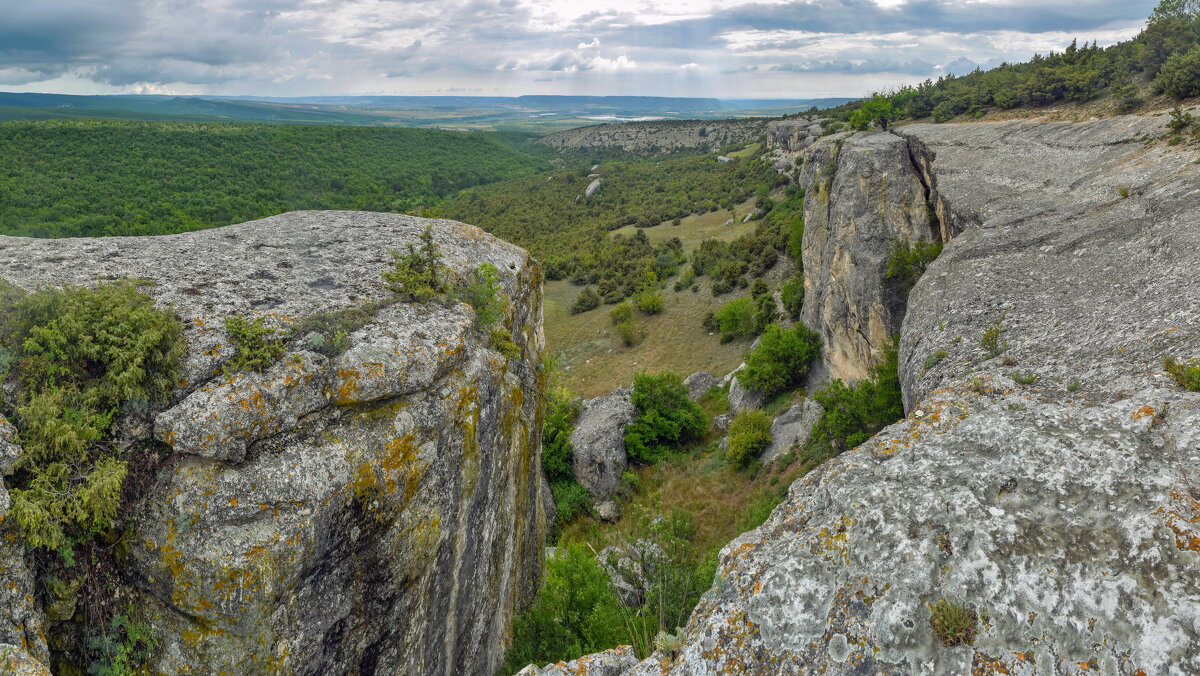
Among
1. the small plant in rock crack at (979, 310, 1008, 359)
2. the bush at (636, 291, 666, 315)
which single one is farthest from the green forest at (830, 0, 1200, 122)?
the bush at (636, 291, 666, 315)

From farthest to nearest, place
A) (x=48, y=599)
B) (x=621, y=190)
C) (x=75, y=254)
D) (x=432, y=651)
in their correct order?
(x=621, y=190) < (x=75, y=254) < (x=432, y=651) < (x=48, y=599)

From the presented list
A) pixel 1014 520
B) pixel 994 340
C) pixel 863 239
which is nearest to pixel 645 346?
pixel 863 239

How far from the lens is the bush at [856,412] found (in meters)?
14.8

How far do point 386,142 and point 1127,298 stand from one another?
484ft

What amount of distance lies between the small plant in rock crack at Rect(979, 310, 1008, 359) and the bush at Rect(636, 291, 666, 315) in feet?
107

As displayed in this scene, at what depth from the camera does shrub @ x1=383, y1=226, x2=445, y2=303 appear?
8844 mm

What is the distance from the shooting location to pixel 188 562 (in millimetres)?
5539

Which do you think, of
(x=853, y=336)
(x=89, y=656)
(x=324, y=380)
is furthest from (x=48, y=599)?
(x=853, y=336)

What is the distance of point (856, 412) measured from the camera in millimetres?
16594

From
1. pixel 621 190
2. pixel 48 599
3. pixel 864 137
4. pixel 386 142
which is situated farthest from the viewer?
pixel 386 142

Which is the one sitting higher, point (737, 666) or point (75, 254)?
point (75, 254)

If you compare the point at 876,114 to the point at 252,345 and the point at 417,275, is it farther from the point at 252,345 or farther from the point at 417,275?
the point at 252,345

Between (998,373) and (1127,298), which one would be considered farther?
(1127,298)

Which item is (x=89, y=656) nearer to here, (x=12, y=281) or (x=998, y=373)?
(x=12, y=281)
